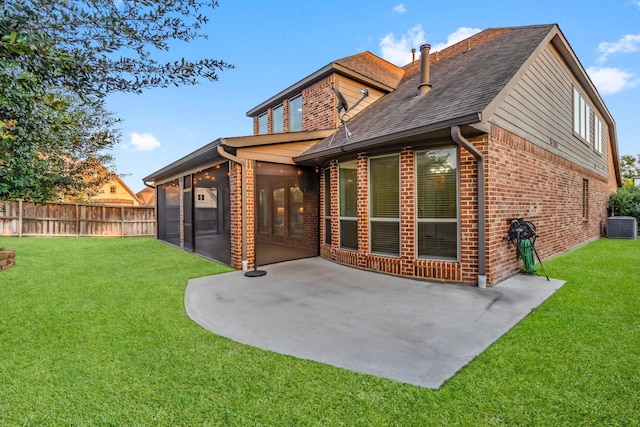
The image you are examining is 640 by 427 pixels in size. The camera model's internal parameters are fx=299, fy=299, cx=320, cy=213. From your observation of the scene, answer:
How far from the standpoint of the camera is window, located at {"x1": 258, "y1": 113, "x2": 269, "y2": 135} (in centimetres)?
1231

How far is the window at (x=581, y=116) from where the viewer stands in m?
9.09

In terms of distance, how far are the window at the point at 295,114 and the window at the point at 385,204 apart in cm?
506

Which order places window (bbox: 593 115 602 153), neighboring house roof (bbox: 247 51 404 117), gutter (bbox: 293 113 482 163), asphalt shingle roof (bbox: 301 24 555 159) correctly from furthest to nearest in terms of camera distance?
window (bbox: 593 115 602 153), neighboring house roof (bbox: 247 51 404 117), asphalt shingle roof (bbox: 301 24 555 159), gutter (bbox: 293 113 482 163)

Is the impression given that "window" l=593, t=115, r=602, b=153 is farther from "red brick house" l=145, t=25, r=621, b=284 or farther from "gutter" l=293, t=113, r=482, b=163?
"gutter" l=293, t=113, r=482, b=163

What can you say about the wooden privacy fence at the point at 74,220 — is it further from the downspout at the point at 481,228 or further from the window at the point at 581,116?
the window at the point at 581,116

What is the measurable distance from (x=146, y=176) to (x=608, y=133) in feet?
66.2

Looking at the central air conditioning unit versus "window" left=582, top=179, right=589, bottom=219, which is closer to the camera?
"window" left=582, top=179, right=589, bottom=219

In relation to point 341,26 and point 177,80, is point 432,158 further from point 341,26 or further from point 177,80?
point 341,26

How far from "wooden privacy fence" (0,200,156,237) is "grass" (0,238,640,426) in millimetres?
11472

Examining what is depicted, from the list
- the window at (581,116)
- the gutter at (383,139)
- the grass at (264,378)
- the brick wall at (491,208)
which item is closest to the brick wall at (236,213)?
the gutter at (383,139)

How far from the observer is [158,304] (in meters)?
4.30

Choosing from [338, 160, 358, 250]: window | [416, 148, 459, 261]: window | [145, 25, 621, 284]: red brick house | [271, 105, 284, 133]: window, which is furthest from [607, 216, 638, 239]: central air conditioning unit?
[271, 105, 284, 133]: window

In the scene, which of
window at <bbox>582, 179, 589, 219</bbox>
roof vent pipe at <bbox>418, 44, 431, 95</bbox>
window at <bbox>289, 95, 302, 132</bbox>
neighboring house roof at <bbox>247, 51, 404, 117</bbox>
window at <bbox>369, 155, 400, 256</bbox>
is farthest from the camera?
window at <bbox>289, 95, 302, 132</bbox>

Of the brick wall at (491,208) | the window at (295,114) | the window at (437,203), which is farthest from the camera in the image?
the window at (295,114)
